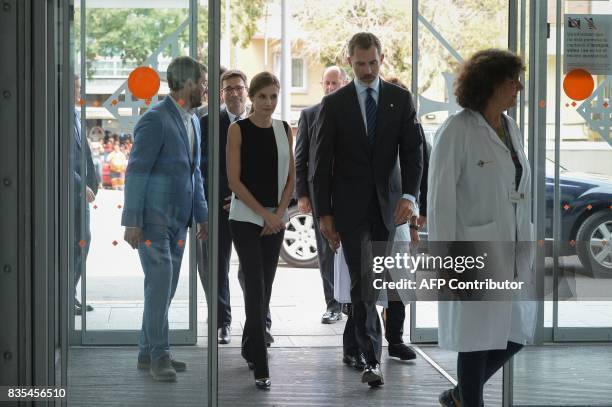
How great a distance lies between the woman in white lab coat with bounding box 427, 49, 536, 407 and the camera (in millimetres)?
4812

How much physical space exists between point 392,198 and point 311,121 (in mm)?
1648

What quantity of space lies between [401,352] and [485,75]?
2.91 m

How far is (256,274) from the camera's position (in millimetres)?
6273

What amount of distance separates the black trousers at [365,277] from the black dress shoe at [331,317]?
2.63 m

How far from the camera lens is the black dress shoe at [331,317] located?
8.96 m

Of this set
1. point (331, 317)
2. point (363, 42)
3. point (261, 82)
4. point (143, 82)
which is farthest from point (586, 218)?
point (331, 317)

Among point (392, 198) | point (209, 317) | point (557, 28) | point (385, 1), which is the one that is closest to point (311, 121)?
point (392, 198)

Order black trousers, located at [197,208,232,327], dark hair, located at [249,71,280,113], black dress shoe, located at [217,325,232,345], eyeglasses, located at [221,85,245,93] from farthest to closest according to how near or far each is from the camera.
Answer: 1. black dress shoe, located at [217,325,232,345]
2. eyeglasses, located at [221,85,245,93]
3. black trousers, located at [197,208,232,327]
4. dark hair, located at [249,71,280,113]

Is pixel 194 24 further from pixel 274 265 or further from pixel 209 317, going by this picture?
pixel 274 265

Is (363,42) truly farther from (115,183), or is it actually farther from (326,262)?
(326,262)

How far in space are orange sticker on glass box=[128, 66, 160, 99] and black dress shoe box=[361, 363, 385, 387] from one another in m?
2.30

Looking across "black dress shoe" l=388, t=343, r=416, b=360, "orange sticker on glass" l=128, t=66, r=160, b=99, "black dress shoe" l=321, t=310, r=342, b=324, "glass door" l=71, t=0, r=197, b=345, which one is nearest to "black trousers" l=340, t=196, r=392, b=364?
"black dress shoe" l=388, t=343, r=416, b=360

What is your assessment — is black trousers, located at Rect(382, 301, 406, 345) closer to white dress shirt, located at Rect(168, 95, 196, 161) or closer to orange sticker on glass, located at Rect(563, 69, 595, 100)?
orange sticker on glass, located at Rect(563, 69, 595, 100)

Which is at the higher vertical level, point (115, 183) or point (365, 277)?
point (115, 183)
